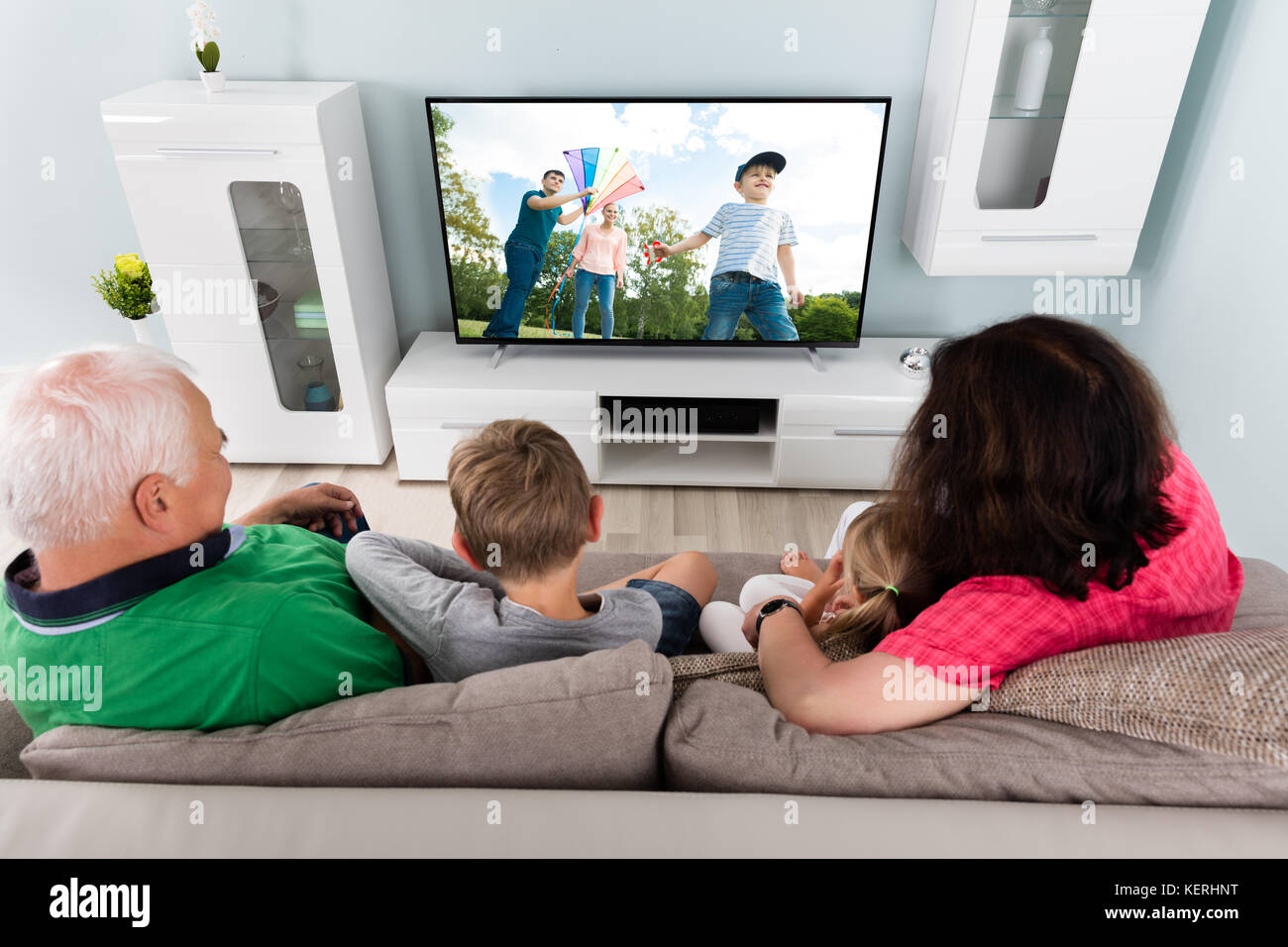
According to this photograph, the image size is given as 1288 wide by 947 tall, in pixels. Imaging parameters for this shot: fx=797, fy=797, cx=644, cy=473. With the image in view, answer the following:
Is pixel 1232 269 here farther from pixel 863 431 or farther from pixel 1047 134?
pixel 863 431

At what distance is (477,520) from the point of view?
117 cm

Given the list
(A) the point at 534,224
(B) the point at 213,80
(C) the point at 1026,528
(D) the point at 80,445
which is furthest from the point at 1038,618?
(B) the point at 213,80

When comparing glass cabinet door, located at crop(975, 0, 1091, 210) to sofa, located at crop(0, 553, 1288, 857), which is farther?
glass cabinet door, located at crop(975, 0, 1091, 210)

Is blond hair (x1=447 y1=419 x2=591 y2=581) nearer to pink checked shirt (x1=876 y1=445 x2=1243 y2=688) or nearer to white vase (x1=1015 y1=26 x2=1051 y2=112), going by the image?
pink checked shirt (x1=876 y1=445 x2=1243 y2=688)

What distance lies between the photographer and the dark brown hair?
0.98m

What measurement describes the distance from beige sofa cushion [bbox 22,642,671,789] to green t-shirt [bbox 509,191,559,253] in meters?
2.02

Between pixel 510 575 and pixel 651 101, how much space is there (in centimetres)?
185

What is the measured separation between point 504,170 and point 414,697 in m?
2.05

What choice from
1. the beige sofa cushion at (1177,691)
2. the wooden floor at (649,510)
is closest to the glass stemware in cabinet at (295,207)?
the wooden floor at (649,510)

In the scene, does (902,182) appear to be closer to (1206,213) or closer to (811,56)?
(811,56)

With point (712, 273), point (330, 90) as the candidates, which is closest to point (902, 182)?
point (712, 273)

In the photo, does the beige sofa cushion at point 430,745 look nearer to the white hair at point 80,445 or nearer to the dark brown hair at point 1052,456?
the white hair at point 80,445

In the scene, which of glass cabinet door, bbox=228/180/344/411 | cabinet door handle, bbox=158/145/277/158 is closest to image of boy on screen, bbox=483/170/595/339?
glass cabinet door, bbox=228/180/344/411

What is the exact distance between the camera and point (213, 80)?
7.96 feet
